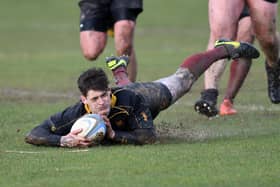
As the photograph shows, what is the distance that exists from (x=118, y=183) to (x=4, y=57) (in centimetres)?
1568

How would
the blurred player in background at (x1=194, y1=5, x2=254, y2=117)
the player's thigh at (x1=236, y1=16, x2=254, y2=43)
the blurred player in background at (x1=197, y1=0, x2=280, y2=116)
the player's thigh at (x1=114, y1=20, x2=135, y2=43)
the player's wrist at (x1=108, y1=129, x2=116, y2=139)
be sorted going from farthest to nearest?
the player's thigh at (x1=236, y1=16, x2=254, y2=43)
the player's thigh at (x1=114, y1=20, x2=135, y2=43)
the blurred player in background at (x1=194, y1=5, x2=254, y2=117)
the blurred player in background at (x1=197, y1=0, x2=280, y2=116)
the player's wrist at (x1=108, y1=129, x2=116, y2=139)

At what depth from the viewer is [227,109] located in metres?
12.6

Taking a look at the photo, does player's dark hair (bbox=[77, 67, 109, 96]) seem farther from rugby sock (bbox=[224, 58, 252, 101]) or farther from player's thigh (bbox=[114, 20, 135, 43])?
rugby sock (bbox=[224, 58, 252, 101])

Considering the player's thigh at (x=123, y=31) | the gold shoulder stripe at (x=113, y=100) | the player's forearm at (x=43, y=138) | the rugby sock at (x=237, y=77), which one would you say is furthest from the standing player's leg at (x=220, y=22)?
the player's forearm at (x=43, y=138)

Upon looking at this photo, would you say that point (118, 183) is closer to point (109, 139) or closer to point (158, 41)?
point (109, 139)

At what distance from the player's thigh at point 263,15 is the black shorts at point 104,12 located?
86.0 inches

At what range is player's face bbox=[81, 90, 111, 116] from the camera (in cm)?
930

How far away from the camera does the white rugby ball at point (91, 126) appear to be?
364 inches

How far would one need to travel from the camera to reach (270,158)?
857 cm

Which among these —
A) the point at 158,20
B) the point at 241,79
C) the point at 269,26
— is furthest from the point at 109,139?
the point at 158,20

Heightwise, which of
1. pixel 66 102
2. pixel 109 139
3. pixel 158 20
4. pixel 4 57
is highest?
pixel 109 139

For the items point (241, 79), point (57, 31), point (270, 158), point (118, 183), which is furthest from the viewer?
point (57, 31)

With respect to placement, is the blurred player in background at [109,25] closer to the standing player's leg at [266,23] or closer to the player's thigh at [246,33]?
the player's thigh at [246,33]

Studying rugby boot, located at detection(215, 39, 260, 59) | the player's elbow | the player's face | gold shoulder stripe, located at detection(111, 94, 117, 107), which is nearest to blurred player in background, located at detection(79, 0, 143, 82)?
rugby boot, located at detection(215, 39, 260, 59)
